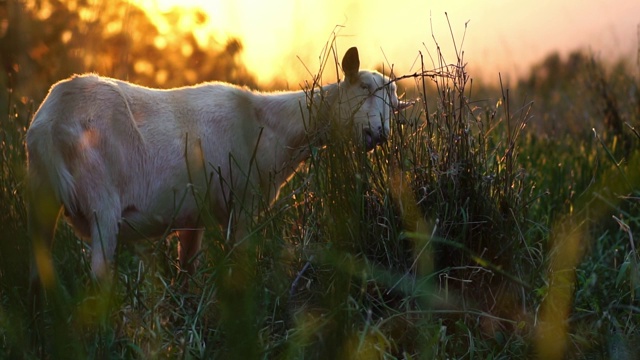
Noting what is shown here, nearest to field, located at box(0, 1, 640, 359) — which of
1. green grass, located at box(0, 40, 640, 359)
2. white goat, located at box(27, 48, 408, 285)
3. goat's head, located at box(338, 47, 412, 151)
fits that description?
green grass, located at box(0, 40, 640, 359)

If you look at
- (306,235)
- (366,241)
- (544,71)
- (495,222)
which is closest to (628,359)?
(495,222)

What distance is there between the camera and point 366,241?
3.18m

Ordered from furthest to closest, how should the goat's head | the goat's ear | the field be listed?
1. the goat's ear
2. the goat's head
3. the field

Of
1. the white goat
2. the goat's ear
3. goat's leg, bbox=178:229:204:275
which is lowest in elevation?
goat's leg, bbox=178:229:204:275

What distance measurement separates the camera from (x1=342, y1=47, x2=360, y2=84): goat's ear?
400 cm

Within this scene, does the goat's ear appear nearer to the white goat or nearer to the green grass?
the white goat

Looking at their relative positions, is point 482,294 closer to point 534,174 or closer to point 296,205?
point 296,205

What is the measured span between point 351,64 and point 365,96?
9.1 inches

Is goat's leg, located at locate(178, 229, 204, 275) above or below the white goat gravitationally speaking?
below

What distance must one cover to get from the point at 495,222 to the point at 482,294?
0.96ft

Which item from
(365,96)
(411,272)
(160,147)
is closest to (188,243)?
(160,147)

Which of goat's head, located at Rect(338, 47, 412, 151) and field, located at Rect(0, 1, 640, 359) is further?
goat's head, located at Rect(338, 47, 412, 151)

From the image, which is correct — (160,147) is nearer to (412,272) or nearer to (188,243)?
(188,243)

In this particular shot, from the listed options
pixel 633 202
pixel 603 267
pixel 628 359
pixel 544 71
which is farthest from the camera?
pixel 544 71
